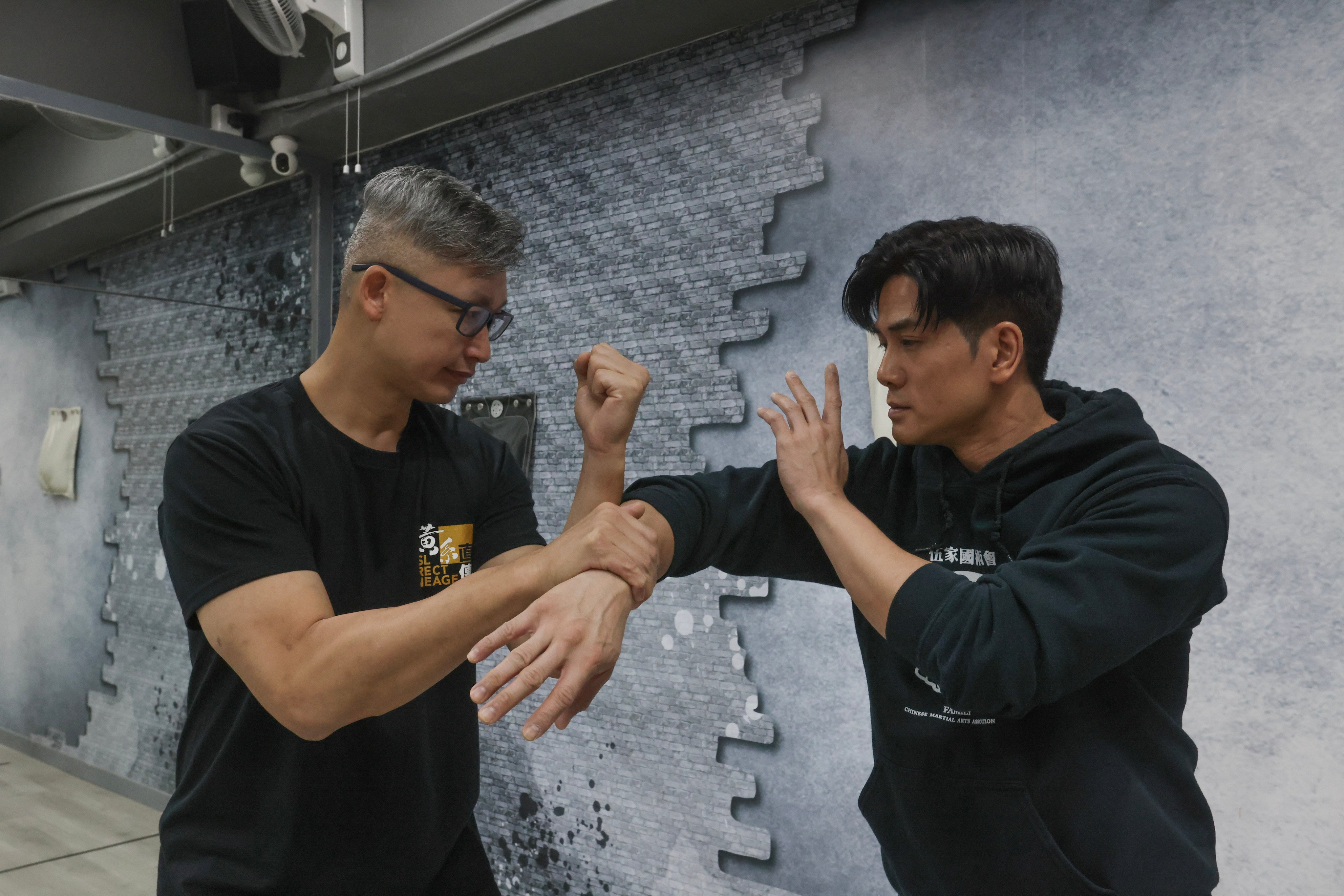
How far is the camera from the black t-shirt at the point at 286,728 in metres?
1.24

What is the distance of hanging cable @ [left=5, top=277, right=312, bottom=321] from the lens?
2949 millimetres

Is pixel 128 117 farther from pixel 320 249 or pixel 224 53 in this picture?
pixel 320 249

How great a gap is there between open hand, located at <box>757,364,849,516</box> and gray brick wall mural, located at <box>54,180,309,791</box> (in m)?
2.61

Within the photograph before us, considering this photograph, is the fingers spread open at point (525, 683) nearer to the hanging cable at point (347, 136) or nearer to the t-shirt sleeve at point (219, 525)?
the t-shirt sleeve at point (219, 525)

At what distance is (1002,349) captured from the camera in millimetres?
1334

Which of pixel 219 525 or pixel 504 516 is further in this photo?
pixel 504 516

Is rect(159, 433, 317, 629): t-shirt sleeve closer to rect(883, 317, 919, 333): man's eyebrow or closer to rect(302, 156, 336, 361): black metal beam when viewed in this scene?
rect(883, 317, 919, 333): man's eyebrow

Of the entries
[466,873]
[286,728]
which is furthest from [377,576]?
[466,873]

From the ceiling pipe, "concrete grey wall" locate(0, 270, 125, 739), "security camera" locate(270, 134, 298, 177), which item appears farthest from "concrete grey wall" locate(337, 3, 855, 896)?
"concrete grey wall" locate(0, 270, 125, 739)

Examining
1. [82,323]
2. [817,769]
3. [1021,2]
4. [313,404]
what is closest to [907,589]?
[313,404]

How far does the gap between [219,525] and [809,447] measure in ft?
2.52

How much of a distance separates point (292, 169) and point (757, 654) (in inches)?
93.3

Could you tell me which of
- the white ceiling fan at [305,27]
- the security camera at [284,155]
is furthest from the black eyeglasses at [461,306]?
the security camera at [284,155]

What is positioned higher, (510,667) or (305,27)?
(305,27)
